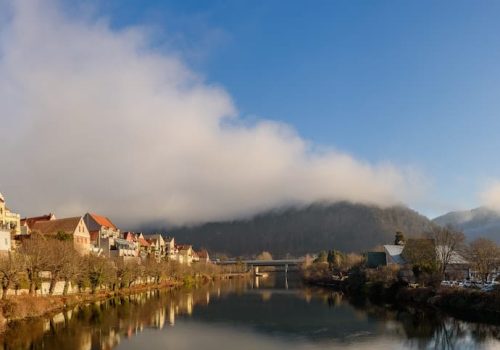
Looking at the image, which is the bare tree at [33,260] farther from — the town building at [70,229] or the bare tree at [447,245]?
the bare tree at [447,245]

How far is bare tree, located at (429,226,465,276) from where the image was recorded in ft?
234

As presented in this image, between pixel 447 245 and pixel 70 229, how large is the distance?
59516 millimetres

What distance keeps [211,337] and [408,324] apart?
19743mm

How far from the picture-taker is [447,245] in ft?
239

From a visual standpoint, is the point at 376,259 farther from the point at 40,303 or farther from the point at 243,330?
the point at 40,303

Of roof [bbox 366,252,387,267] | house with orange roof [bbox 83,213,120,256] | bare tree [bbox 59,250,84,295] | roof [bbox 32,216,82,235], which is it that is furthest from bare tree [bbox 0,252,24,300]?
roof [bbox 366,252,387,267]

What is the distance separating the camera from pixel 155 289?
94.2 metres

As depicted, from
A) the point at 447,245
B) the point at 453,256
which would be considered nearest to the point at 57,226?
the point at 447,245

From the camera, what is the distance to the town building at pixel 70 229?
82.9 meters

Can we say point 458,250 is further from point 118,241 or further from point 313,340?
point 118,241

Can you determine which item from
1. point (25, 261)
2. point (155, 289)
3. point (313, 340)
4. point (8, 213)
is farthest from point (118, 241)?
point (313, 340)

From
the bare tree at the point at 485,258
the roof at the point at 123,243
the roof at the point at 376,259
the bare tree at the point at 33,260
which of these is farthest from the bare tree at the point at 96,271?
the roof at the point at 376,259

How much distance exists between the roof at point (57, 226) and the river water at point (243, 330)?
938 inches

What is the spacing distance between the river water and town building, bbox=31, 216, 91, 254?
22.4 m
